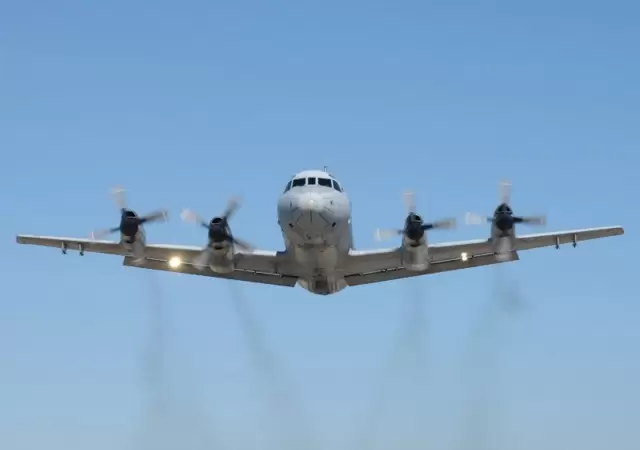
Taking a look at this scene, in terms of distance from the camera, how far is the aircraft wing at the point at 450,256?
4062 cm

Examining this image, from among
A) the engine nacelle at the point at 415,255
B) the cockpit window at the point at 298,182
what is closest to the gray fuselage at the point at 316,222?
the cockpit window at the point at 298,182

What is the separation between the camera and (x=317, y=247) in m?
38.1

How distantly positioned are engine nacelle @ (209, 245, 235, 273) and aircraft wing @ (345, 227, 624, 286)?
15.9 feet

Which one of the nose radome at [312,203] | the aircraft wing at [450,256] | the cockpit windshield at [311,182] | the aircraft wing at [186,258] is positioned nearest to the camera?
the nose radome at [312,203]

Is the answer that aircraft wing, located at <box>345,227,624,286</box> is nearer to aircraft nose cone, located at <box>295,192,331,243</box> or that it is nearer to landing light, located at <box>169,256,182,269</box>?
aircraft nose cone, located at <box>295,192,331,243</box>

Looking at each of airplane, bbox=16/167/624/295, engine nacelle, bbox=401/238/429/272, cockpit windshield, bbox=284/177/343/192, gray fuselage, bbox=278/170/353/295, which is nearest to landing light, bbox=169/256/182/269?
airplane, bbox=16/167/624/295

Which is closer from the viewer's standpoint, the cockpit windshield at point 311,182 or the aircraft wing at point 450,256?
the cockpit windshield at point 311,182

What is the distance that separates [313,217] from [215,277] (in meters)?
8.39

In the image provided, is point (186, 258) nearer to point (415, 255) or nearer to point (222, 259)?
point (222, 259)

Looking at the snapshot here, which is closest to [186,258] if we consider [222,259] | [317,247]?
[222,259]

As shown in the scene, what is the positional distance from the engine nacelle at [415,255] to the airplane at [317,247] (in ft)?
0.13

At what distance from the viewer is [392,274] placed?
4294 cm

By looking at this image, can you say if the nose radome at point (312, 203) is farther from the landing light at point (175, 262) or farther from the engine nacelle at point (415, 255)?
the landing light at point (175, 262)

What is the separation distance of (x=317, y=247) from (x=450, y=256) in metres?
6.64
